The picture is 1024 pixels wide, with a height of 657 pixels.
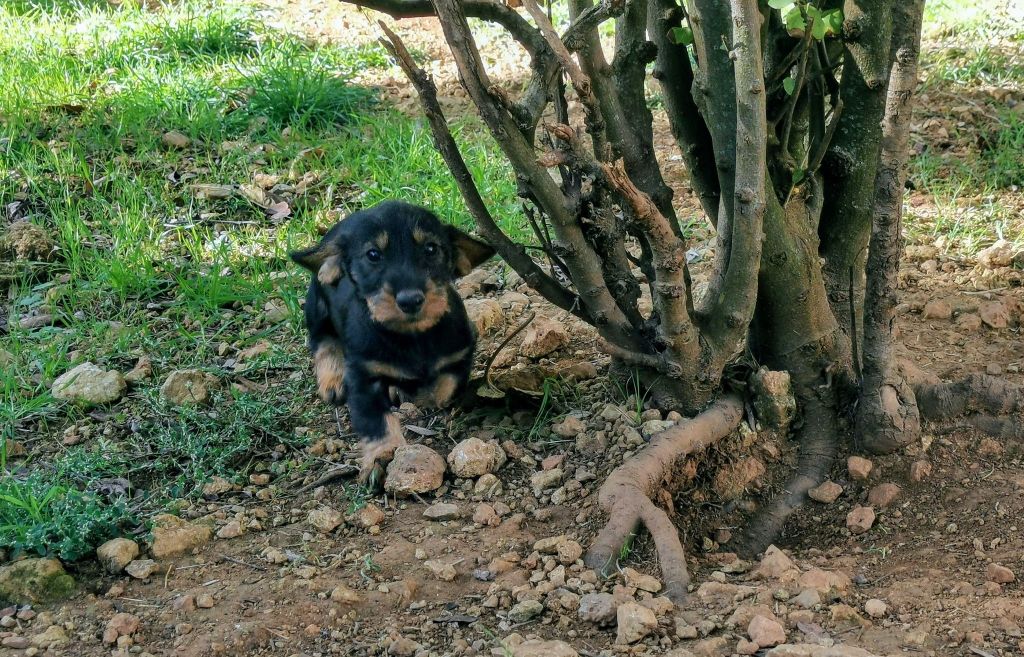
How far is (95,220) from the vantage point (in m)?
6.30

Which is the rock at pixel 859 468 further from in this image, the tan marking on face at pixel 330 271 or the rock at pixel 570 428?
the tan marking on face at pixel 330 271

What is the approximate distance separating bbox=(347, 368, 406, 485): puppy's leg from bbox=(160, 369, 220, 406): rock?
31.0 inches

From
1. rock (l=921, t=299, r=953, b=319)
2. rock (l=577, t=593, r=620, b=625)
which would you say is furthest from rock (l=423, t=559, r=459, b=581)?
rock (l=921, t=299, r=953, b=319)

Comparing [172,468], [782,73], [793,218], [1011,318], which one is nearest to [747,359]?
[793,218]

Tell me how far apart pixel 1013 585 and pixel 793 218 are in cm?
138

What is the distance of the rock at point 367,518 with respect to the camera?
12.1ft

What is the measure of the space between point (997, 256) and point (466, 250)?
262 centimetres

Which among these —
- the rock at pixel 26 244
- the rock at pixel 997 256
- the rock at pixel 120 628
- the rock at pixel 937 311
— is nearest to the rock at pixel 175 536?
the rock at pixel 120 628

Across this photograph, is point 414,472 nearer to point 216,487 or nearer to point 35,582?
point 216,487

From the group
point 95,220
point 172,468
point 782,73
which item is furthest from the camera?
point 95,220

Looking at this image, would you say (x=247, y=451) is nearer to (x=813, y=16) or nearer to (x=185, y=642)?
(x=185, y=642)

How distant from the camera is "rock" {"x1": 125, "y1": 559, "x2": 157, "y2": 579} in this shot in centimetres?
348

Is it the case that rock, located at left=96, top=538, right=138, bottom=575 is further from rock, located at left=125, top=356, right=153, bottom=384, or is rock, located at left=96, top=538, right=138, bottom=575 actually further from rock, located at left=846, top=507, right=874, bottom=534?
rock, located at left=846, top=507, right=874, bottom=534

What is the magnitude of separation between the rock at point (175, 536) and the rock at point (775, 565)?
6.37ft
